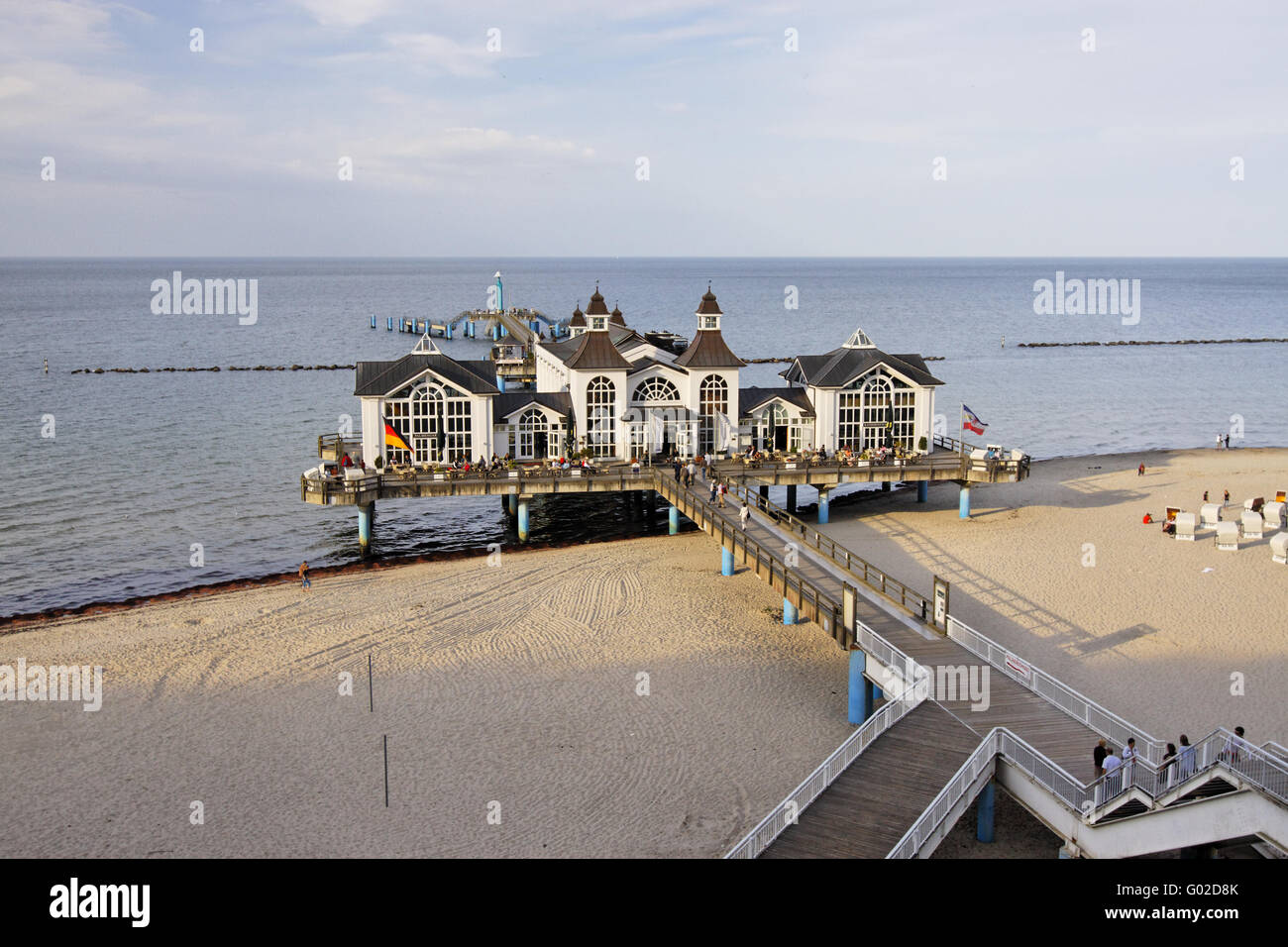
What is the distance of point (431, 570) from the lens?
1476 inches

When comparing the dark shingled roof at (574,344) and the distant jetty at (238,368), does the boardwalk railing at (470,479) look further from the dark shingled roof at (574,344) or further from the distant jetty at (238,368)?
the distant jetty at (238,368)

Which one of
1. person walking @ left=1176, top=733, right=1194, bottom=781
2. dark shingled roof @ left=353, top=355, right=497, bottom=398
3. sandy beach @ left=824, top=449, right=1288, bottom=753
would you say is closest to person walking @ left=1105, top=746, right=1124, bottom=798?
person walking @ left=1176, top=733, right=1194, bottom=781

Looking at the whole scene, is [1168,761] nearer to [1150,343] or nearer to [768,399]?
[768,399]

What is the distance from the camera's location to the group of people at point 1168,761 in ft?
52.8

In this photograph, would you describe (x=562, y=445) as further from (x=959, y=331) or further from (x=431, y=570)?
(x=959, y=331)

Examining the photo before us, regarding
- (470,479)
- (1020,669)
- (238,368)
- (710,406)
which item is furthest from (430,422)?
(238,368)

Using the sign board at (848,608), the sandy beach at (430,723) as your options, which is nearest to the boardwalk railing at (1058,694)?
the sign board at (848,608)

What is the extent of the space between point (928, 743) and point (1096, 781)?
3012 millimetres

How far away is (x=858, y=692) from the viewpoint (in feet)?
79.6

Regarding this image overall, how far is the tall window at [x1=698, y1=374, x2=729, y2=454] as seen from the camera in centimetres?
4347

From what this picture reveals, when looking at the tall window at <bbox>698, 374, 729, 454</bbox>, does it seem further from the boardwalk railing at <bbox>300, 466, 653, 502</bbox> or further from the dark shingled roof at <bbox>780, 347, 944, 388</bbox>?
the boardwalk railing at <bbox>300, 466, 653, 502</bbox>

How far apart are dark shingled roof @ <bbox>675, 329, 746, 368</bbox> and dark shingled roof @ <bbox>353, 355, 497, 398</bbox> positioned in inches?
299
